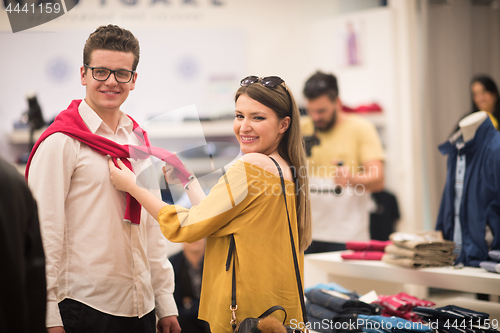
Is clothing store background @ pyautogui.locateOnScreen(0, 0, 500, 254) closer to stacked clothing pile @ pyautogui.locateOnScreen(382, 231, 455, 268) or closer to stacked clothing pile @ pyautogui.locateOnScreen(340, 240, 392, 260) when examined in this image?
stacked clothing pile @ pyautogui.locateOnScreen(340, 240, 392, 260)

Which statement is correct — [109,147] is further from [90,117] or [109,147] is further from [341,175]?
[341,175]

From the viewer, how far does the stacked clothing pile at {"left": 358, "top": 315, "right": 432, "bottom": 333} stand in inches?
73.5

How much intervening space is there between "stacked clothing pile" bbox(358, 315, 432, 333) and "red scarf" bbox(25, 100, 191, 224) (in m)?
1.08

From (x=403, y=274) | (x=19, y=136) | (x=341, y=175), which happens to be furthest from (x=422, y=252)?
(x=19, y=136)

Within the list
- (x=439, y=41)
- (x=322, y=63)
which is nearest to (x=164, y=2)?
(x=322, y=63)

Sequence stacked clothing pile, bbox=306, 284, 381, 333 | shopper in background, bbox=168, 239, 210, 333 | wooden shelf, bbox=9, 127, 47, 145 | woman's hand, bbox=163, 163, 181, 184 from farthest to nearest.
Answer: wooden shelf, bbox=9, 127, 47, 145 < shopper in background, bbox=168, 239, 210, 333 < stacked clothing pile, bbox=306, 284, 381, 333 < woman's hand, bbox=163, 163, 181, 184

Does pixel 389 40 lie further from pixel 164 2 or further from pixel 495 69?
pixel 164 2

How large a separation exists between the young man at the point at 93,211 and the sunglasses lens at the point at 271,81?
44 cm

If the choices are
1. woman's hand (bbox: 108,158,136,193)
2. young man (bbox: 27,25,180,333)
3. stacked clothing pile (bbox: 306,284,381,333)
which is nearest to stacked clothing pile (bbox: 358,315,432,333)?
stacked clothing pile (bbox: 306,284,381,333)

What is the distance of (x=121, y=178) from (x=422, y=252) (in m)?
1.62

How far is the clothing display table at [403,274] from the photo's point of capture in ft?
6.81

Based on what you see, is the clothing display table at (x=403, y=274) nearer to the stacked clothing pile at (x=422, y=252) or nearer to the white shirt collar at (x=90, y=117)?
the stacked clothing pile at (x=422, y=252)

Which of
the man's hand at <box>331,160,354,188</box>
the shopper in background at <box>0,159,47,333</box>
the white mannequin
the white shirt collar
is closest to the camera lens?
the shopper in background at <box>0,159,47,333</box>

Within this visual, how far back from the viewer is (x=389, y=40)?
4.12 m
